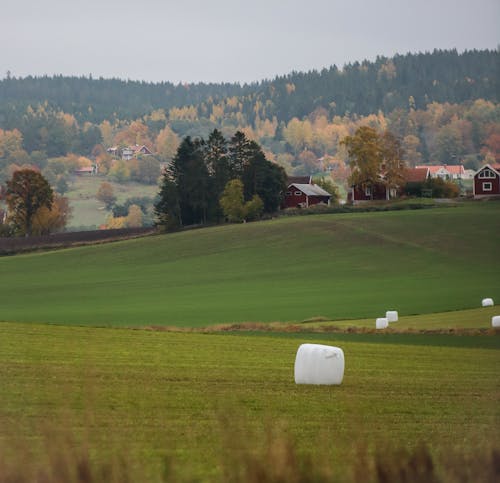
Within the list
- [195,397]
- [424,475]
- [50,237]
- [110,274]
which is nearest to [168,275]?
[110,274]

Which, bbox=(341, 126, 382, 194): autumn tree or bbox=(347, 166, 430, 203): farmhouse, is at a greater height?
bbox=(341, 126, 382, 194): autumn tree

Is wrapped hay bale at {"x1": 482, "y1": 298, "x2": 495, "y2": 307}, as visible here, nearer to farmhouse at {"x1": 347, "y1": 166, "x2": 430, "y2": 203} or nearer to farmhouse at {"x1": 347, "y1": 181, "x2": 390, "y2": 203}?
farmhouse at {"x1": 347, "y1": 166, "x2": 430, "y2": 203}

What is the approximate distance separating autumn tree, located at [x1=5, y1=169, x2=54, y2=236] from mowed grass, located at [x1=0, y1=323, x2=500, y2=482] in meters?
105

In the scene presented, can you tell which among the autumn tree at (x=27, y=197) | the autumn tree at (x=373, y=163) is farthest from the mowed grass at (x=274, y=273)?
the autumn tree at (x=27, y=197)

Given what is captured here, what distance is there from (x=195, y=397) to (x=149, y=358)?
22.3ft

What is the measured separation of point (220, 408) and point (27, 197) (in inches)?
4778

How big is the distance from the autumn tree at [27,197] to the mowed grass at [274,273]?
3281cm

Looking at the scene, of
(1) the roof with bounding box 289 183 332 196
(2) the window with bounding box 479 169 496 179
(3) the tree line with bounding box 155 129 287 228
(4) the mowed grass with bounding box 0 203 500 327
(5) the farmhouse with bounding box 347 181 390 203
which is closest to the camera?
(4) the mowed grass with bounding box 0 203 500 327

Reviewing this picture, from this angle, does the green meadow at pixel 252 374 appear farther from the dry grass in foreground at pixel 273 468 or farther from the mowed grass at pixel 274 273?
the mowed grass at pixel 274 273

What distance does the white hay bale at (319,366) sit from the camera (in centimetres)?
2319

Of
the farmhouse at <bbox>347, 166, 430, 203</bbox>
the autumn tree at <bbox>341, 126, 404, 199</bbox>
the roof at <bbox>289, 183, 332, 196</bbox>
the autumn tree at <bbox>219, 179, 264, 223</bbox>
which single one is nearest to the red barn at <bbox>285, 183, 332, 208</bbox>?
the roof at <bbox>289, 183, 332, 196</bbox>

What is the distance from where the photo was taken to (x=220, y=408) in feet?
62.2

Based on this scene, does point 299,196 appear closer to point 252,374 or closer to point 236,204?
point 236,204

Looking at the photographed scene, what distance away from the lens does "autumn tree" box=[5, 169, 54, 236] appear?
137000mm
